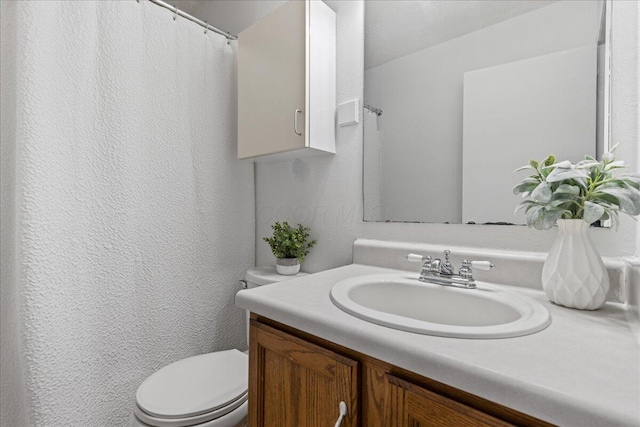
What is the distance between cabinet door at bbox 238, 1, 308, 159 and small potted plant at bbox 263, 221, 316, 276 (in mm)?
358

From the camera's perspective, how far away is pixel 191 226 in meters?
1.35

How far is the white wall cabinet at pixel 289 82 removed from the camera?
1.11m

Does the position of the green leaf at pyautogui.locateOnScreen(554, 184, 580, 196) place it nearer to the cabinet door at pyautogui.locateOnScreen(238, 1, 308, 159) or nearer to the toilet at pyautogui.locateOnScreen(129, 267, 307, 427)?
the cabinet door at pyautogui.locateOnScreen(238, 1, 308, 159)

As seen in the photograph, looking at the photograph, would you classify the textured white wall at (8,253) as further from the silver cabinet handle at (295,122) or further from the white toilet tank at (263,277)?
the silver cabinet handle at (295,122)

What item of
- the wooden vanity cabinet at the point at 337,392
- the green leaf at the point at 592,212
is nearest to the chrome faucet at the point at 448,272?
the green leaf at the point at 592,212

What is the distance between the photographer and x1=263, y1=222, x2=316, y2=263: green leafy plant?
1.28 metres

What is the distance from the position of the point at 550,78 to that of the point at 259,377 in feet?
3.67

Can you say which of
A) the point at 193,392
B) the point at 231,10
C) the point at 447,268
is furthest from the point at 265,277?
the point at 231,10

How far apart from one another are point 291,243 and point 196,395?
2.04 feet

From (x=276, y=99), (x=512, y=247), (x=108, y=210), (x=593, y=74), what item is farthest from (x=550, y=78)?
(x=108, y=210)

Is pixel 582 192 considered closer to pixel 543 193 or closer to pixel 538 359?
pixel 543 193

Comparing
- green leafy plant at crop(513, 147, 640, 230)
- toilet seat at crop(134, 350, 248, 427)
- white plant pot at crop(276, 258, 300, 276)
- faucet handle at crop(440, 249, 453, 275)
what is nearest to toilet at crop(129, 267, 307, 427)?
toilet seat at crop(134, 350, 248, 427)

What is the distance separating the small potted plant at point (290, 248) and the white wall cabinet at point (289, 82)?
Result: 343mm

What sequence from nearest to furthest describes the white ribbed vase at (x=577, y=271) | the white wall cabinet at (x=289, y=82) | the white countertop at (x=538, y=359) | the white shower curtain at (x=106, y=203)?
the white countertop at (x=538, y=359) < the white ribbed vase at (x=577, y=271) < the white shower curtain at (x=106, y=203) < the white wall cabinet at (x=289, y=82)
